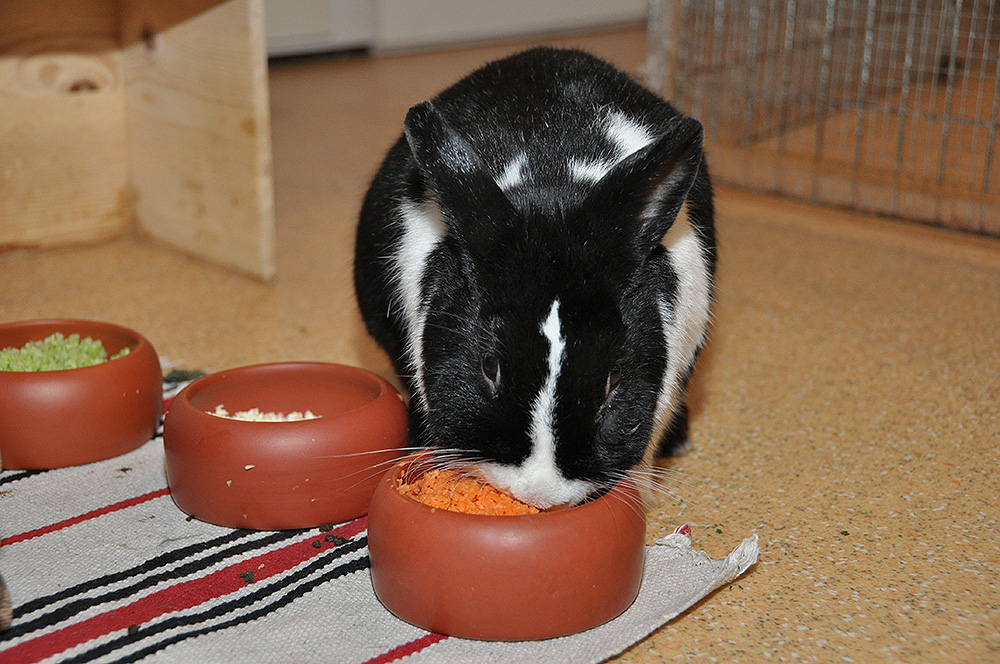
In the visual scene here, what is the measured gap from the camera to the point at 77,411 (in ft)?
6.64

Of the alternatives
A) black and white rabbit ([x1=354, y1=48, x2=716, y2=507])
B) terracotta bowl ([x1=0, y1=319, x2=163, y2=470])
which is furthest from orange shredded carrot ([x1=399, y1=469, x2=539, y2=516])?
terracotta bowl ([x1=0, y1=319, x2=163, y2=470])

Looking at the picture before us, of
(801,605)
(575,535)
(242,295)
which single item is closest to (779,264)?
(242,295)

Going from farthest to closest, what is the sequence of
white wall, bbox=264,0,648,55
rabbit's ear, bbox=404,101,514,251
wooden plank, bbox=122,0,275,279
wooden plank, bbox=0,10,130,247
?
1. white wall, bbox=264,0,648,55
2. wooden plank, bbox=0,10,130,247
3. wooden plank, bbox=122,0,275,279
4. rabbit's ear, bbox=404,101,514,251

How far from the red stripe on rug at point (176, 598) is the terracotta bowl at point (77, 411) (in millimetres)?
503

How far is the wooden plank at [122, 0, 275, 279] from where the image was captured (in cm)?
308

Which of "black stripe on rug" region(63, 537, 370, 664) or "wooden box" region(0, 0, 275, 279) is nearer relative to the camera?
"black stripe on rug" region(63, 537, 370, 664)

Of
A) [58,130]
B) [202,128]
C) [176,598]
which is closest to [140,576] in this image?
[176,598]

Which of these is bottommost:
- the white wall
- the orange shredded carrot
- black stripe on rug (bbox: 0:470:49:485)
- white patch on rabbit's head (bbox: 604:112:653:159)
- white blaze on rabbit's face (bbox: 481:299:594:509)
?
black stripe on rug (bbox: 0:470:49:485)

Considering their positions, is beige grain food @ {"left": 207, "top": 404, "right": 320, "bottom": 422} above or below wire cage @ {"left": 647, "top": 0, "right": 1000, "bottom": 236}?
below

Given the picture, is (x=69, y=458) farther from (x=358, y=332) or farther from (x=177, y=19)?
(x=177, y=19)

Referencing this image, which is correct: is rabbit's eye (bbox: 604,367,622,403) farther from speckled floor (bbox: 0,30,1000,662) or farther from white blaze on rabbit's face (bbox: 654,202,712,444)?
speckled floor (bbox: 0,30,1000,662)

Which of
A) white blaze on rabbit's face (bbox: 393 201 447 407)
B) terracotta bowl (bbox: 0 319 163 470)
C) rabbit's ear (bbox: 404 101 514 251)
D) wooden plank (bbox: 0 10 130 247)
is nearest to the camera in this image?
rabbit's ear (bbox: 404 101 514 251)

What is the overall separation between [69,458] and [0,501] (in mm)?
158

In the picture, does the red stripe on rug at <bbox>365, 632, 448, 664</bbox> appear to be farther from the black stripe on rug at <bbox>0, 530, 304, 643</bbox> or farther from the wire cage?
the wire cage
